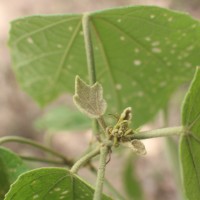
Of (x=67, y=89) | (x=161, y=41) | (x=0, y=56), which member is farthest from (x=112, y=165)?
(x=161, y=41)

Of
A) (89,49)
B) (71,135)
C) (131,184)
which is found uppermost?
(89,49)

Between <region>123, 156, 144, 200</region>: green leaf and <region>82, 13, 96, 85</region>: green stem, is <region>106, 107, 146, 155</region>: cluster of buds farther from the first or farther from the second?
<region>123, 156, 144, 200</region>: green leaf

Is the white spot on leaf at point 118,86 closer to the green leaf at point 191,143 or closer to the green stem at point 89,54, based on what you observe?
the green stem at point 89,54

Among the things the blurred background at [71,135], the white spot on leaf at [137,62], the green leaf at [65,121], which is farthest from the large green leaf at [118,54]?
the blurred background at [71,135]

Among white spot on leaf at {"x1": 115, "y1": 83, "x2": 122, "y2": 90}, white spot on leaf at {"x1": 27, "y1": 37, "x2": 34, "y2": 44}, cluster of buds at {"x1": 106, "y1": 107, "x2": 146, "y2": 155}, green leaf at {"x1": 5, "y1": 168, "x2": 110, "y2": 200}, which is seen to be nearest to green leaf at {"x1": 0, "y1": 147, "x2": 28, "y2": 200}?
green leaf at {"x1": 5, "y1": 168, "x2": 110, "y2": 200}

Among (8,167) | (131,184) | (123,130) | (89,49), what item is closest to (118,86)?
(89,49)

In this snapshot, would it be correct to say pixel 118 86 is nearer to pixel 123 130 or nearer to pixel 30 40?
pixel 30 40
